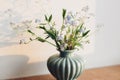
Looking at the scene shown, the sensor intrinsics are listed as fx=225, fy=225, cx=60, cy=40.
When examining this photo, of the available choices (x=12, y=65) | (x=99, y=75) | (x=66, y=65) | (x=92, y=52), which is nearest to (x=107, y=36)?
(x=92, y=52)

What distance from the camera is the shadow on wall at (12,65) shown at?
1.50 metres

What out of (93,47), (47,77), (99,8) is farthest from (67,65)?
(99,8)

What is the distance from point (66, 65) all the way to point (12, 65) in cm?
41

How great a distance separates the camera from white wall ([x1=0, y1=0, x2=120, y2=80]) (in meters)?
1.51

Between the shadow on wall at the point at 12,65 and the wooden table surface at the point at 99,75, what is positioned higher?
the shadow on wall at the point at 12,65

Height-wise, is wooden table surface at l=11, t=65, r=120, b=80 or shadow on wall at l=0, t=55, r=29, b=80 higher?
shadow on wall at l=0, t=55, r=29, b=80

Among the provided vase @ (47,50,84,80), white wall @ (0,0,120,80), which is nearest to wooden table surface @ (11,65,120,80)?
white wall @ (0,0,120,80)

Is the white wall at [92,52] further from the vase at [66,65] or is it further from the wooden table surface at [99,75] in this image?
the vase at [66,65]

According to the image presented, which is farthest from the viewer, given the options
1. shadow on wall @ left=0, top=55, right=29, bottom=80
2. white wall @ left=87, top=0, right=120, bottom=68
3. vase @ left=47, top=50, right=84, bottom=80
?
white wall @ left=87, top=0, right=120, bottom=68

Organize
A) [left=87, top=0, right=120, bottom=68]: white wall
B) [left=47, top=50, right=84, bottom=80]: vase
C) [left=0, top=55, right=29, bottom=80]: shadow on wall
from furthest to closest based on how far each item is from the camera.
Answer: [left=87, top=0, right=120, bottom=68]: white wall
[left=0, top=55, right=29, bottom=80]: shadow on wall
[left=47, top=50, right=84, bottom=80]: vase

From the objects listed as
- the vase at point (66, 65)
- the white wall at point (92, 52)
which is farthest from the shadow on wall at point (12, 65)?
the vase at point (66, 65)

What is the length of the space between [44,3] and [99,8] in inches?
16.2

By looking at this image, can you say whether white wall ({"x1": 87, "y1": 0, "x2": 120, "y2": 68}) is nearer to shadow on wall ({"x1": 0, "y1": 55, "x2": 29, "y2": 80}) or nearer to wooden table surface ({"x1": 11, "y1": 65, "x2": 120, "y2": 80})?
wooden table surface ({"x1": 11, "y1": 65, "x2": 120, "y2": 80})

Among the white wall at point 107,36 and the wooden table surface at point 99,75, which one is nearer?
the wooden table surface at point 99,75
